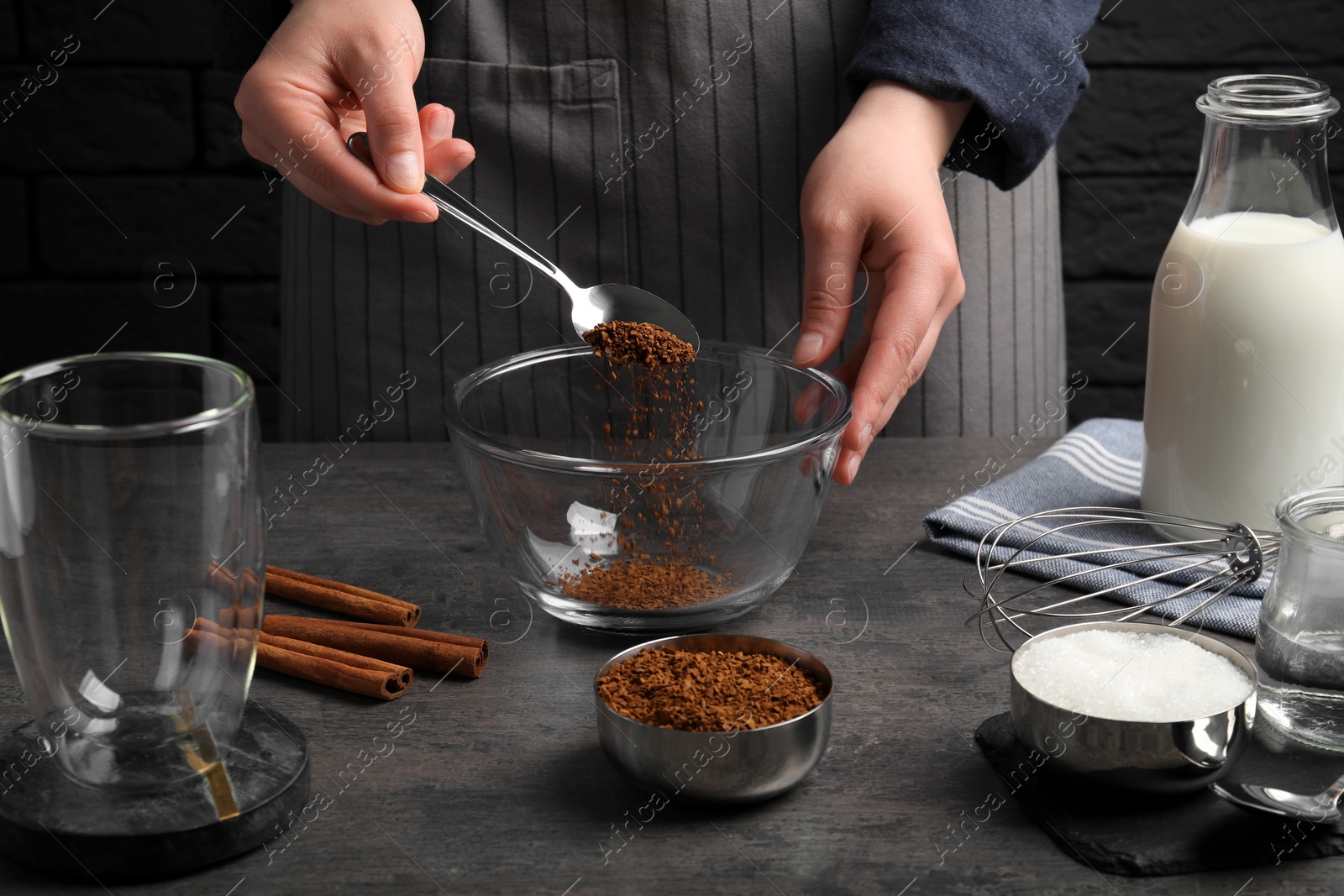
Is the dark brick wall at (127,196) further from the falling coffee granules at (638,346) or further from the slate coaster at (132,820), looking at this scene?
the slate coaster at (132,820)

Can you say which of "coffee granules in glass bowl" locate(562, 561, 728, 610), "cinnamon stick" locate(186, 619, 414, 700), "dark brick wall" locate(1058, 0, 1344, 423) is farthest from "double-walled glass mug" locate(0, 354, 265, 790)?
"dark brick wall" locate(1058, 0, 1344, 423)

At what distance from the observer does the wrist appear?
39.9 inches

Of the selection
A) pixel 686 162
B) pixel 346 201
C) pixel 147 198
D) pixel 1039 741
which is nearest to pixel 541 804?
pixel 1039 741

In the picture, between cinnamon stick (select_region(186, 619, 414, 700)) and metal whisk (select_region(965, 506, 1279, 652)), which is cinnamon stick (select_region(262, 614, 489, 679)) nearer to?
cinnamon stick (select_region(186, 619, 414, 700))

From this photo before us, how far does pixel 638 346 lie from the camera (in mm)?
874

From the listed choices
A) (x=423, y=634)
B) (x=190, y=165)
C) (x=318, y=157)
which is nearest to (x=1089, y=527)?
(x=423, y=634)

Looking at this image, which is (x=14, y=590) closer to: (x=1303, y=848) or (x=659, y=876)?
(x=659, y=876)

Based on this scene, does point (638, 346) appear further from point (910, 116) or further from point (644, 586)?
point (910, 116)

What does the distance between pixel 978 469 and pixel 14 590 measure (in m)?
0.75

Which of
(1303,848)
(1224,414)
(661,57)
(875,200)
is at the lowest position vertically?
(1303,848)

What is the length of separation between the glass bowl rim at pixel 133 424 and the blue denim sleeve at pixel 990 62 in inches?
25.4

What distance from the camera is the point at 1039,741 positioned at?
63 cm

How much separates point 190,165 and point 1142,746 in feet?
5.43

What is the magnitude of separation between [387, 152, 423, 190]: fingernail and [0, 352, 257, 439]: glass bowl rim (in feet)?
1.02
